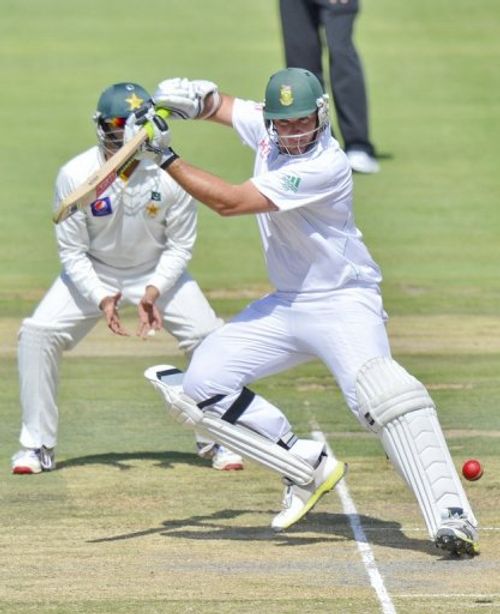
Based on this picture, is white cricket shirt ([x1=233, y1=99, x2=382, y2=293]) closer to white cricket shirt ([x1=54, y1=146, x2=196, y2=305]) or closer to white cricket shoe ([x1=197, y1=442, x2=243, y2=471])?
white cricket shirt ([x1=54, y1=146, x2=196, y2=305])

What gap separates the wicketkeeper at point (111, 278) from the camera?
9164 mm

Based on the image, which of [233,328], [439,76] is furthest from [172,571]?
[439,76]

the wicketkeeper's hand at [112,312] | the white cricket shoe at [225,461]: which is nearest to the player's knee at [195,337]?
the wicketkeeper's hand at [112,312]

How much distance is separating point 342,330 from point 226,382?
546 millimetres

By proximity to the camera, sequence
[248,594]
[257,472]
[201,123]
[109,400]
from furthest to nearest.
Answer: [201,123], [109,400], [257,472], [248,594]

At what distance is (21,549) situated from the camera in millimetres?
7660

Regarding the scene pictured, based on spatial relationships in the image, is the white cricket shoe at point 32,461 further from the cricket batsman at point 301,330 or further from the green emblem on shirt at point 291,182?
Answer: the green emblem on shirt at point 291,182

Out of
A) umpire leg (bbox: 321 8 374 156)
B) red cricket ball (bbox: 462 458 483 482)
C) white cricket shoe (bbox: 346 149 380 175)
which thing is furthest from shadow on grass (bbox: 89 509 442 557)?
white cricket shoe (bbox: 346 149 380 175)

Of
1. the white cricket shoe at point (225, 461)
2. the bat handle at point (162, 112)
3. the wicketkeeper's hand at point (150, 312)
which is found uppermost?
the bat handle at point (162, 112)

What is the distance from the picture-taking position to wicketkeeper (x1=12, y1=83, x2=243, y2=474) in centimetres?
916

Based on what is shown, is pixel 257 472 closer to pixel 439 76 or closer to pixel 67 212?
pixel 67 212

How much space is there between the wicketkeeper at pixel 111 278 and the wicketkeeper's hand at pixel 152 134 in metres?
1.38

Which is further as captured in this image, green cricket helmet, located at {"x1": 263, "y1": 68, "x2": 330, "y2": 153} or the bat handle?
the bat handle

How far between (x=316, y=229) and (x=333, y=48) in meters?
8.10
